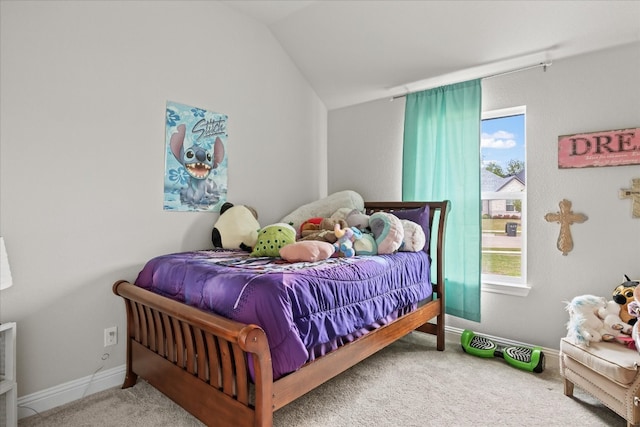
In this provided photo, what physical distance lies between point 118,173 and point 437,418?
2.24 m

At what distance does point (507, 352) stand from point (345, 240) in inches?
52.2

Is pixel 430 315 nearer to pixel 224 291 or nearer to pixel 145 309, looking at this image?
pixel 224 291

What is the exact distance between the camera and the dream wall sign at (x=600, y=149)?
218 centimetres

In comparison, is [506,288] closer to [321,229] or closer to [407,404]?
[407,404]

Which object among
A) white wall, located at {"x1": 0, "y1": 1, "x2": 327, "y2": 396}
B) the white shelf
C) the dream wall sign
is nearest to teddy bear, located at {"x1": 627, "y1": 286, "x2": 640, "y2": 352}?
the dream wall sign

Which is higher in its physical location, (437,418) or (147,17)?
(147,17)

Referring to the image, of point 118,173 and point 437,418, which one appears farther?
point 118,173

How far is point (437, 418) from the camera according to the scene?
5.82ft

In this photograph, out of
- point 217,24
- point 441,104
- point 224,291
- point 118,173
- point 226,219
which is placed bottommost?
point 224,291

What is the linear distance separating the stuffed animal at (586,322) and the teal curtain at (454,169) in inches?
31.9

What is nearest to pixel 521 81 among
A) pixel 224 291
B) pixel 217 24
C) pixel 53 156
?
pixel 217 24

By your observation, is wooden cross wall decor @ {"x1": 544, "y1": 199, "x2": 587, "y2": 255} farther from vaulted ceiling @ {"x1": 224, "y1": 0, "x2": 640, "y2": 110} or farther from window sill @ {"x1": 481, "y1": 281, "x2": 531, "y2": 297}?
vaulted ceiling @ {"x1": 224, "y1": 0, "x2": 640, "y2": 110}

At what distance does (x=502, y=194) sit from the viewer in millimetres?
2873

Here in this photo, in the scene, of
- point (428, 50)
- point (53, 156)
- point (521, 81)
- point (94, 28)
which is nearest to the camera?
point (53, 156)
